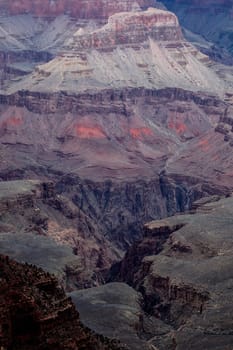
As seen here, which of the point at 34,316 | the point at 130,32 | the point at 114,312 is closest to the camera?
the point at 34,316

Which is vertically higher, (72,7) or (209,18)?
(72,7)

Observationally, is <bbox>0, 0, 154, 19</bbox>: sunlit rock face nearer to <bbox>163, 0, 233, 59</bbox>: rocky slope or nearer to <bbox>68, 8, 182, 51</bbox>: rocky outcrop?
<bbox>68, 8, 182, 51</bbox>: rocky outcrop

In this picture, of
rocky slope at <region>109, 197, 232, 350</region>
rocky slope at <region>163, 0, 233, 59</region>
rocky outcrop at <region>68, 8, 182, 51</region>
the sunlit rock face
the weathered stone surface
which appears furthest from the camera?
rocky slope at <region>163, 0, 233, 59</region>

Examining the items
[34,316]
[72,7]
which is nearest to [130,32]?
[72,7]

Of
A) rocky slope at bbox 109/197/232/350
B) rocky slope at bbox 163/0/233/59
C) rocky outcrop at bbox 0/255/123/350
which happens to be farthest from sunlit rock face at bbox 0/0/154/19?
rocky outcrop at bbox 0/255/123/350

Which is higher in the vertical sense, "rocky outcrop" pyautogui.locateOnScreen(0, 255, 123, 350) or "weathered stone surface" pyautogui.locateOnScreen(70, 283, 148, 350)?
"rocky outcrop" pyautogui.locateOnScreen(0, 255, 123, 350)

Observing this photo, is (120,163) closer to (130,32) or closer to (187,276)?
(130,32)
